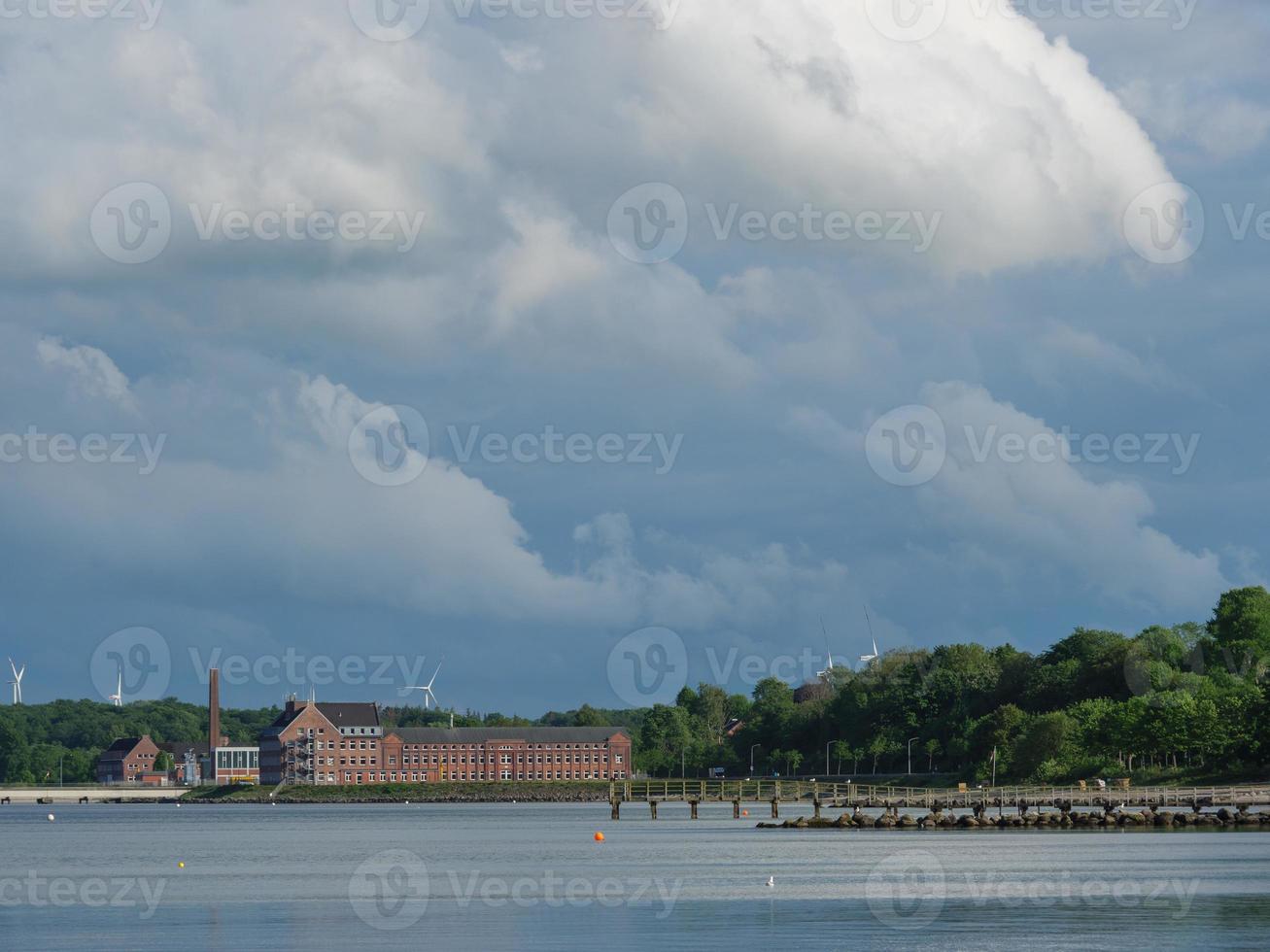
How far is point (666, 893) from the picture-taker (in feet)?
210

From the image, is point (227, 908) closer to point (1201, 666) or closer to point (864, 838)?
point (864, 838)

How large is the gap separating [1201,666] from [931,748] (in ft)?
115

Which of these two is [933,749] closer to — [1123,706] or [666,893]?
[1123,706]

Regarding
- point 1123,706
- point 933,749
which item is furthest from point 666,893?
point 933,749

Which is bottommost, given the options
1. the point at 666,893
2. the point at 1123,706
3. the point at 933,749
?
the point at 666,893

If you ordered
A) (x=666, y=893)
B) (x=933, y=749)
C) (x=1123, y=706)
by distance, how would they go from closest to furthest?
(x=666, y=893)
(x=1123, y=706)
(x=933, y=749)

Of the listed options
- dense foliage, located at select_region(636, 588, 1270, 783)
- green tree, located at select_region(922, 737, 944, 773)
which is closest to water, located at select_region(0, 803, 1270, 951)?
dense foliage, located at select_region(636, 588, 1270, 783)

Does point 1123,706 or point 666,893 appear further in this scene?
point 1123,706

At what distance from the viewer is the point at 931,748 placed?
19550cm

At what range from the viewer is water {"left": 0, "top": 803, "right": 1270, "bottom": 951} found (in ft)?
164

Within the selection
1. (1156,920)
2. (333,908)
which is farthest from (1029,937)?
(333,908)

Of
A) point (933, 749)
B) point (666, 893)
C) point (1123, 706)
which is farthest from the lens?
point (933, 749)

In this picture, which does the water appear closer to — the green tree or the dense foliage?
the dense foliage

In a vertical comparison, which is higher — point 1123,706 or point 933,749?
point 1123,706
